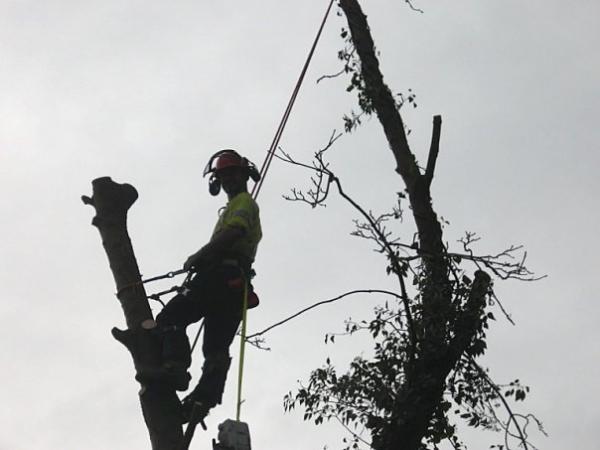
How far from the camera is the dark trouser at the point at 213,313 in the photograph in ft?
17.9

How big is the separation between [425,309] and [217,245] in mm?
1658

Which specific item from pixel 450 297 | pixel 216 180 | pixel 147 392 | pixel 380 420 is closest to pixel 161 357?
pixel 147 392

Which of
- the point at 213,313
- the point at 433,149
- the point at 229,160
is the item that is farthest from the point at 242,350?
Result: the point at 433,149

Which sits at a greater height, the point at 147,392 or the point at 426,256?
the point at 426,256

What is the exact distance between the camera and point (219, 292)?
5609 millimetres

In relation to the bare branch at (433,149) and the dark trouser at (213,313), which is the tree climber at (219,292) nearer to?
the dark trouser at (213,313)

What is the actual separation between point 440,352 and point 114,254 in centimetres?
216

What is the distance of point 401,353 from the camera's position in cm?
665

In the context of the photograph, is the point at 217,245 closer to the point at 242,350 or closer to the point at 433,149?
the point at 242,350

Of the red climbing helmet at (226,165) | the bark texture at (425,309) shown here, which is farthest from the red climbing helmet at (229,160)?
the bark texture at (425,309)

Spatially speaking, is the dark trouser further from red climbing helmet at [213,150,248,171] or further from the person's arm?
red climbing helmet at [213,150,248,171]

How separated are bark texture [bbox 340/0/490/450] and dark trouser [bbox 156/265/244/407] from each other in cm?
120

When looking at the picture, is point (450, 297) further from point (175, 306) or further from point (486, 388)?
point (175, 306)

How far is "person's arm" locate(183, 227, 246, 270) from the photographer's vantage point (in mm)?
5500
